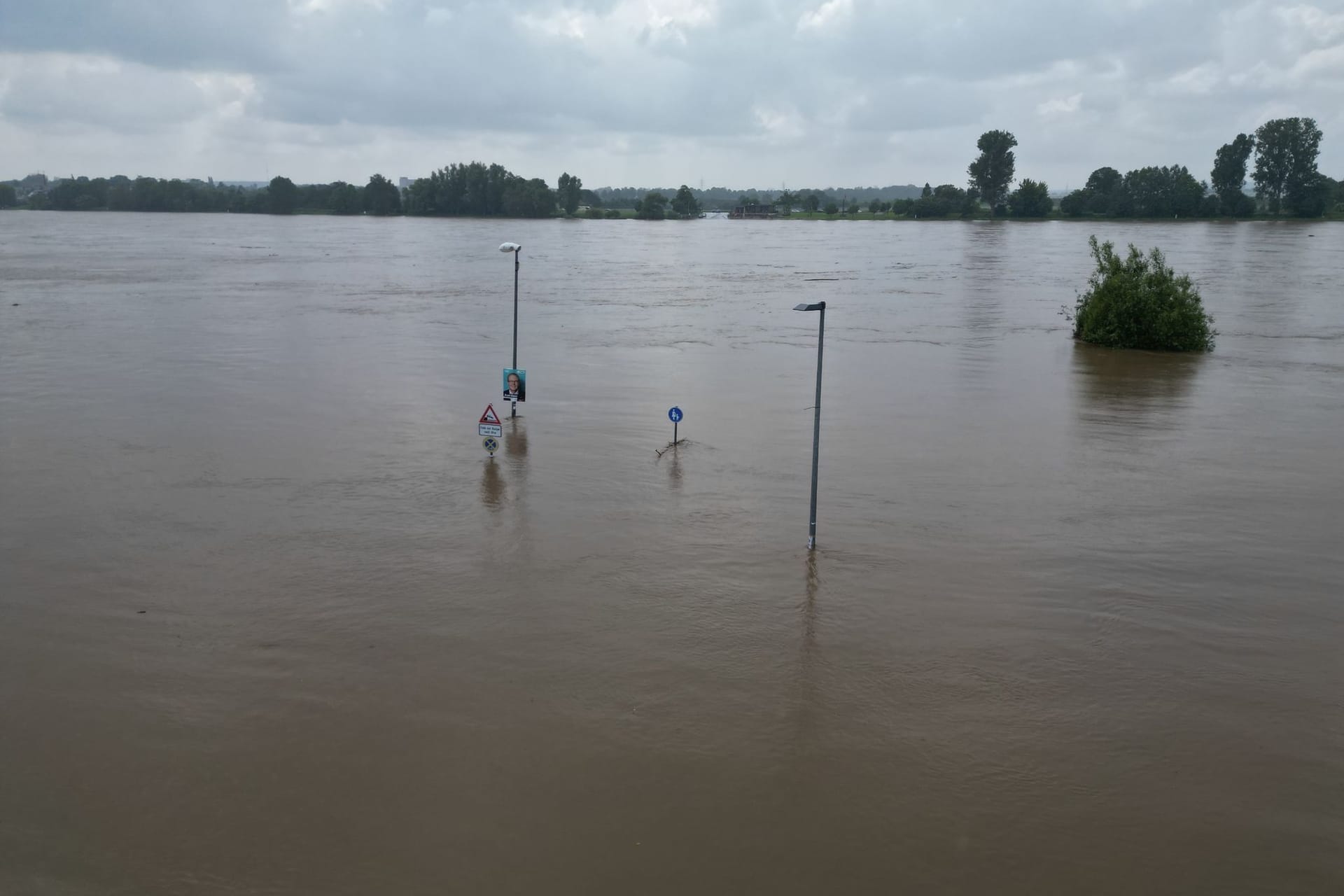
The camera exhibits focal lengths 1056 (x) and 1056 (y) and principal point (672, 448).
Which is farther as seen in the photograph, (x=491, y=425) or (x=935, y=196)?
(x=935, y=196)

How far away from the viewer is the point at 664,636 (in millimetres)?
12211

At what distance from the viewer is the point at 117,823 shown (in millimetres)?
8648

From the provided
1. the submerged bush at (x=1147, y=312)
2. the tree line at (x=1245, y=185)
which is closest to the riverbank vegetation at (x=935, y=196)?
the tree line at (x=1245, y=185)

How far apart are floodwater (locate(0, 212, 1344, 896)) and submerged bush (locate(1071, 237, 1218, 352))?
5.57m

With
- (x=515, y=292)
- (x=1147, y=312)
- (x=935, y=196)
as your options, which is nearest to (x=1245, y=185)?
(x=935, y=196)

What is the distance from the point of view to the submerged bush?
35094 millimetres

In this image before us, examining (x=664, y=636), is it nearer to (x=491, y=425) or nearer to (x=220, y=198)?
(x=491, y=425)

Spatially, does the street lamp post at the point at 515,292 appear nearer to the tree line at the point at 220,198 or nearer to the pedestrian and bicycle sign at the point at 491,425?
the pedestrian and bicycle sign at the point at 491,425

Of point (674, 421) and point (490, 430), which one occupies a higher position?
point (674, 421)

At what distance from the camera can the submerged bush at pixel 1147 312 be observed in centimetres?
3509

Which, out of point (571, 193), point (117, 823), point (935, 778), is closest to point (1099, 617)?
point (935, 778)

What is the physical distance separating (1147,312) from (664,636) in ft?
94.7

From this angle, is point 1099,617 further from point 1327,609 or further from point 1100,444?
point 1100,444

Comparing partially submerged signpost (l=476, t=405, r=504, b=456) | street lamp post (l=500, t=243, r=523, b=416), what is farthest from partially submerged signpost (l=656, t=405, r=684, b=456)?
street lamp post (l=500, t=243, r=523, b=416)
